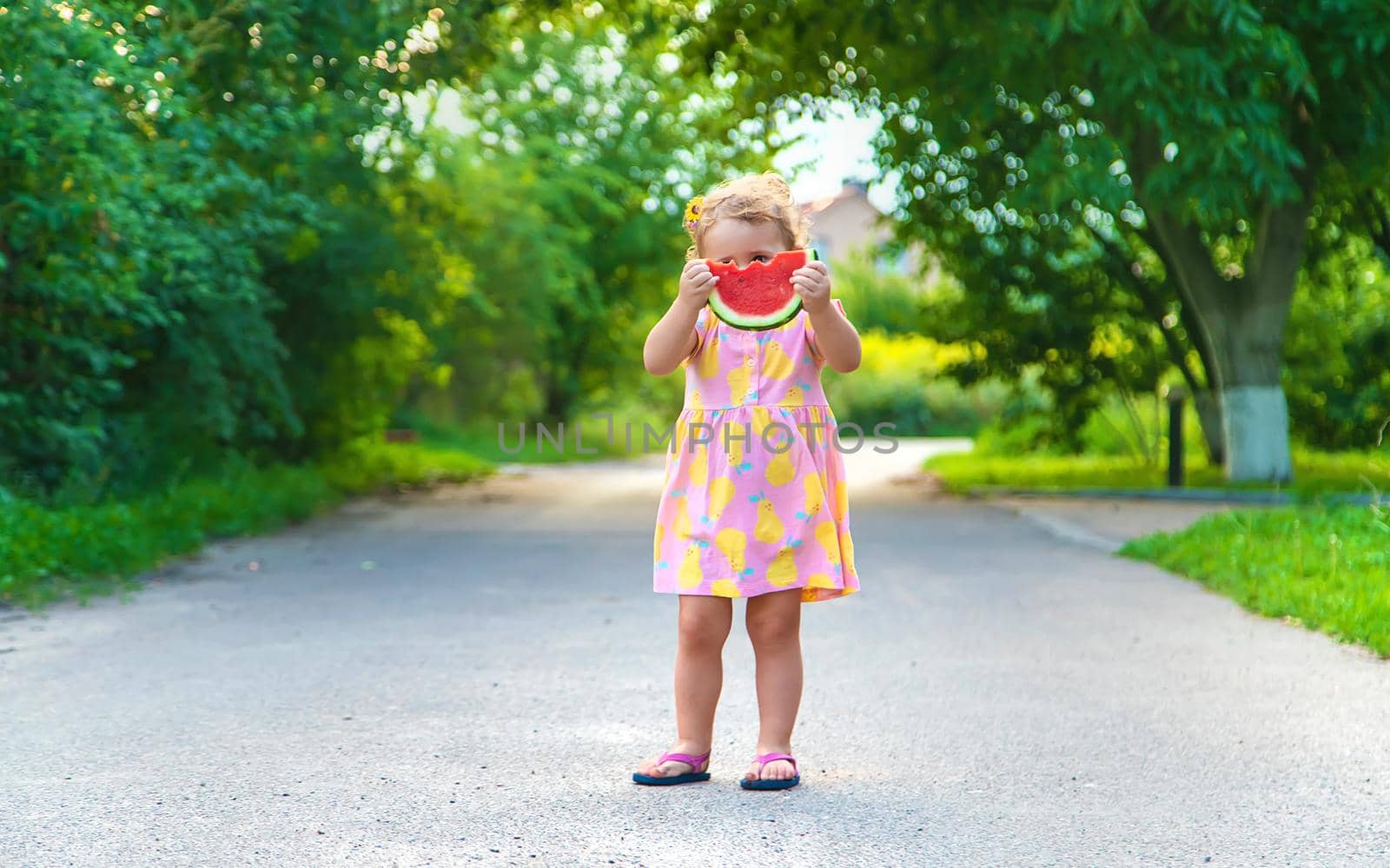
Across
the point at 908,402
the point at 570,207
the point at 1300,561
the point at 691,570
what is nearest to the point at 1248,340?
the point at 1300,561

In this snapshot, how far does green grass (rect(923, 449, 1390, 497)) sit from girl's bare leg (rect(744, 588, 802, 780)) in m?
9.84

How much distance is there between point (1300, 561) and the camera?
25.7 feet

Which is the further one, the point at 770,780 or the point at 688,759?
the point at 688,759

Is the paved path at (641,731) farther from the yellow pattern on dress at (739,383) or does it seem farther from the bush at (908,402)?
the bush at (908,402)

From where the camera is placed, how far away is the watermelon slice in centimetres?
411

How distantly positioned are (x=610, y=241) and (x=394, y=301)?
1667 centimetres

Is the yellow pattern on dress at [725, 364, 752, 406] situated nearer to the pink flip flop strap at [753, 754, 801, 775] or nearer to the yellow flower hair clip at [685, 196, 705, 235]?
the yellow flower hair clip at [685, 196, 705, 235]

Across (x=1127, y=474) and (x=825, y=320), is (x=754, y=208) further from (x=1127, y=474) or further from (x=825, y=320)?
(x=1127, y=474)

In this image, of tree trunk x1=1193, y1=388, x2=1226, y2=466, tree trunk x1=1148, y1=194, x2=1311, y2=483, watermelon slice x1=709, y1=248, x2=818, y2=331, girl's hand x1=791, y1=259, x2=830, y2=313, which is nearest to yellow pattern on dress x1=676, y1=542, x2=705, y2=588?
watermelon slice x1=709, y1=248, x2=818, y2=331

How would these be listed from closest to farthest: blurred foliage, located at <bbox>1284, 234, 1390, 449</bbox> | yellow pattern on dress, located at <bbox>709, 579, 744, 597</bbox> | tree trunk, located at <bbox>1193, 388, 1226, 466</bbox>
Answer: yellow pattern on dress, located at <bbox>709, 579, 744, 597</bbox>, tree trunk, located at <bbox>1193, 388, 1226, 466</bbox>, blurred foliage, located at <bbox>1284, 234, 1390, 449</bbox>

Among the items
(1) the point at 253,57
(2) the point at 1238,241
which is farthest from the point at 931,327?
(1) the point at 253,57

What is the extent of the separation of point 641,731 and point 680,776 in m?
0.70

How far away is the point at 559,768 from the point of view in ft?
14.1

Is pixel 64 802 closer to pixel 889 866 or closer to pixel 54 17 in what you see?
pixel 889 866
